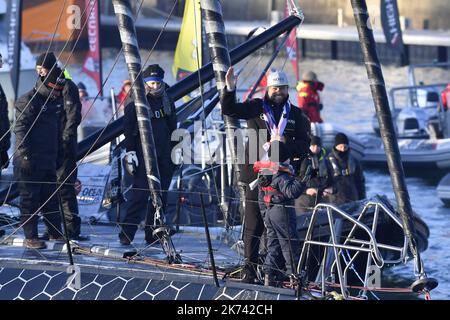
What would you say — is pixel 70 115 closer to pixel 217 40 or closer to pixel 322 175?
pixel 217 40

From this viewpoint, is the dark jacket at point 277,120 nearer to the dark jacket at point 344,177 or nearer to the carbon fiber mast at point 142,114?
the carbon fiber mast at point 142,114

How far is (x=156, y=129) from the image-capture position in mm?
11977

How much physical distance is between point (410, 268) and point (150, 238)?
241 inches

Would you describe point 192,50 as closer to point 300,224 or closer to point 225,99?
point 300,224

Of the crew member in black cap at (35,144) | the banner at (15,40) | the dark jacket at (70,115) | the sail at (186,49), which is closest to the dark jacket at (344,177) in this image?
the sail at (186,49)

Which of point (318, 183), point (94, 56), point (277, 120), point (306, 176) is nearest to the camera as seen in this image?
point (277, 120)

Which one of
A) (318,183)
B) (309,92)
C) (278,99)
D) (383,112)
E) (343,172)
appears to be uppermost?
(309,92)

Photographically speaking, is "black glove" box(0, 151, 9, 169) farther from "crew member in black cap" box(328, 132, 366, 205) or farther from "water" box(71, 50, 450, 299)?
"crew member in black cap" box(328, 132, 366, 205)

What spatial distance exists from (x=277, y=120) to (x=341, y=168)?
6802mm


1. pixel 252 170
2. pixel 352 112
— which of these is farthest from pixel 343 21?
pixel 252 170

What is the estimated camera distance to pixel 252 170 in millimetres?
10250

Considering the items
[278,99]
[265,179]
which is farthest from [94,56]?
[265,179]

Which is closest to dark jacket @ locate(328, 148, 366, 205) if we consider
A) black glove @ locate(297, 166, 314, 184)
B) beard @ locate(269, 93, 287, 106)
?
black glove @ locate(297, 166, 314, 184)

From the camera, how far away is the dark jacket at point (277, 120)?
32.6ft
